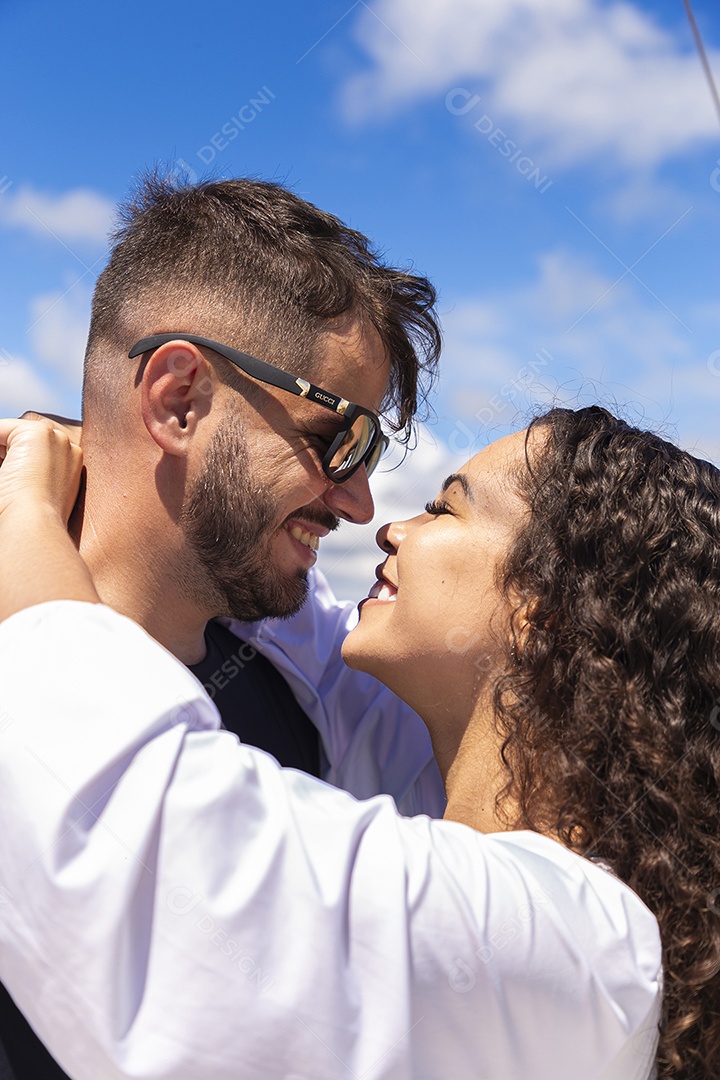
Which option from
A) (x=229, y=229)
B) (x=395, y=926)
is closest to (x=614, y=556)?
(x=395, y=926)

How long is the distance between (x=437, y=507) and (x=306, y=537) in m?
0.53

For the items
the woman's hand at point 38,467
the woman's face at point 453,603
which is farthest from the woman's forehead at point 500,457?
the woman's hand at point 38,467

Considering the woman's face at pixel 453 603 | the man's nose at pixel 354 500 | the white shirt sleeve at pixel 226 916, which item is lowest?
the white shirt sleeve at pixel 226 916

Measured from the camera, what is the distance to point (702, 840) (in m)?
2.05

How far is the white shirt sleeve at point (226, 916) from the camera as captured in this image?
143cm

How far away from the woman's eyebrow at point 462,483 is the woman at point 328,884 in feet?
1.71

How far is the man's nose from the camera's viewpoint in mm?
2963

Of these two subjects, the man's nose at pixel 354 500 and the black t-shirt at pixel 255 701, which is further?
A: the man's nose at pixel 354 500

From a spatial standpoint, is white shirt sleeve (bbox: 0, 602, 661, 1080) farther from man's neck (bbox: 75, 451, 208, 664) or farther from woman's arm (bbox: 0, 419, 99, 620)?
man's neck (bbox: 75, 451, 208, 664)

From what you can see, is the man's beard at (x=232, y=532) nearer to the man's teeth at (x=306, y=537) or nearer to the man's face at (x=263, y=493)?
the man's face at (x=263, y=493)

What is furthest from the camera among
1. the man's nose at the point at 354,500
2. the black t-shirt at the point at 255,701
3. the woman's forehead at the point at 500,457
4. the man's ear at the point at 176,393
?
the man's nose at the point at 354,500

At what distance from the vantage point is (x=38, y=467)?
2393 mm

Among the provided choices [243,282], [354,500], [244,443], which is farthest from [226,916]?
[243,282]

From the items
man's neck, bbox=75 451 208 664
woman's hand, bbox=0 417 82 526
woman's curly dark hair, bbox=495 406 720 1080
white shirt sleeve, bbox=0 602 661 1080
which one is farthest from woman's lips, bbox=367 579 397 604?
white shirt sleeve, bbox=0 602 661 1080
